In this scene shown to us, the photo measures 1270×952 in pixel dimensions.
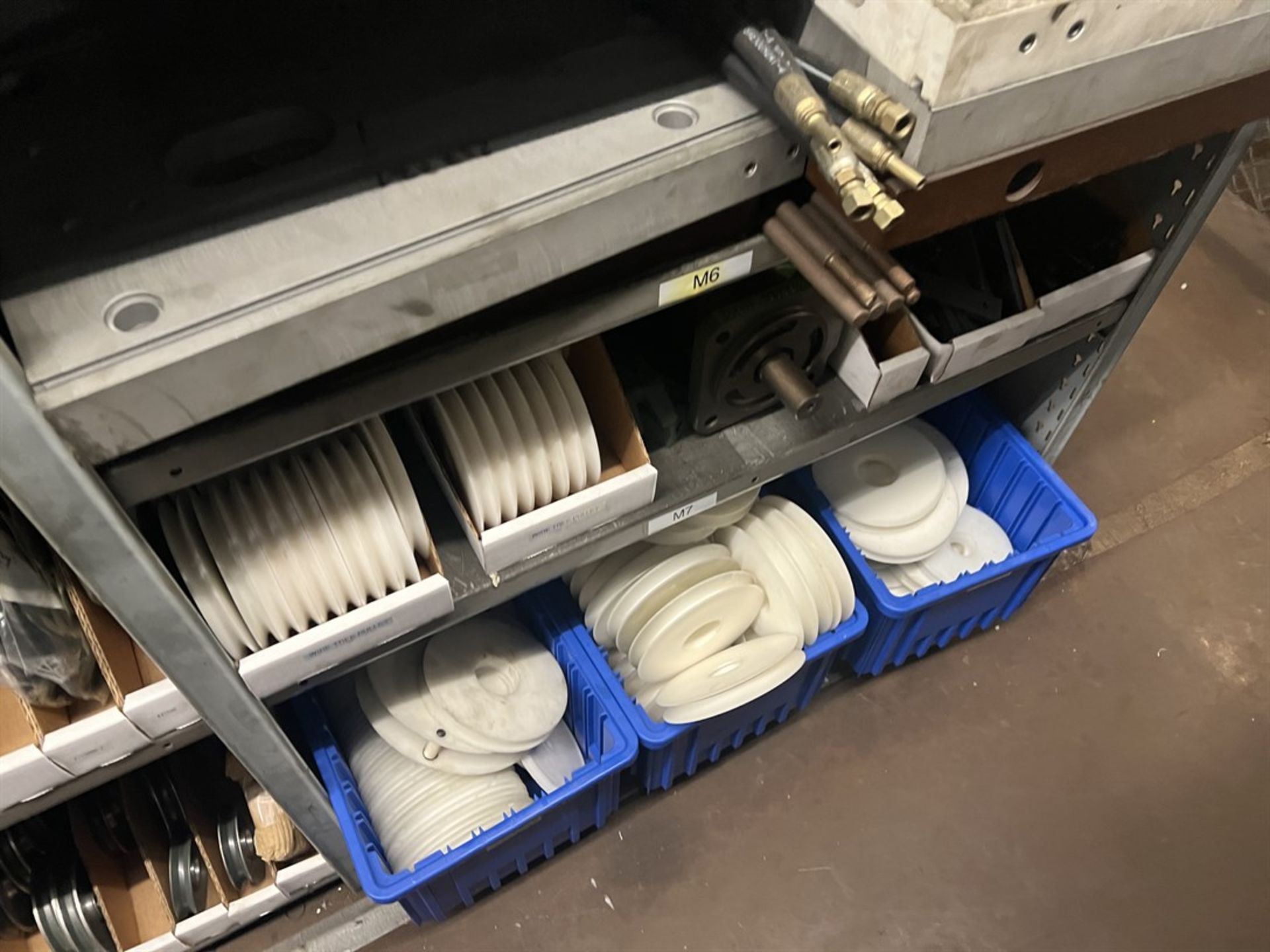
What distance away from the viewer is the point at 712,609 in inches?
44.9

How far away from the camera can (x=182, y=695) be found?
764mm

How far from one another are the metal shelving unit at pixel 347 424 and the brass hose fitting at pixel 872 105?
7 cm

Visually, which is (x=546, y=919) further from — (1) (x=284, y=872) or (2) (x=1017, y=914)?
(2) (x=1017, y=914)

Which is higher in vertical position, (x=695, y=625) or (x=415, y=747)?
(x=695, y=625)

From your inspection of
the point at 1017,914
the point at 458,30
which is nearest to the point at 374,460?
the point at 458,30

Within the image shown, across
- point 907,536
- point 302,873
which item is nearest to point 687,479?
point 907,536

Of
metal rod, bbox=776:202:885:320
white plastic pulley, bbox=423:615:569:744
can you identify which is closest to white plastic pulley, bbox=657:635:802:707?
white plastic pulley, bbox=423:615:569:744

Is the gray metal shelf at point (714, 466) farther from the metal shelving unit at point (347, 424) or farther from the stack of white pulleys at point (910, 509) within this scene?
the stack of white pulleys at point (910, 509)

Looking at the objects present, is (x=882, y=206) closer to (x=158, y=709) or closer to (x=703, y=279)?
(x=703, y=279)

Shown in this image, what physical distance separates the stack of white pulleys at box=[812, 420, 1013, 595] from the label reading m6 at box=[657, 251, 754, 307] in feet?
2.11

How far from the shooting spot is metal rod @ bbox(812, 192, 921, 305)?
648 millimetres

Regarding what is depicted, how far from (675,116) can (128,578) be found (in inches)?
Answer: 19.6

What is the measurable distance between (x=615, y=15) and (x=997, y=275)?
23.9 inches

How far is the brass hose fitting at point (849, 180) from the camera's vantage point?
1.82 ft
